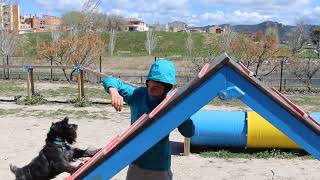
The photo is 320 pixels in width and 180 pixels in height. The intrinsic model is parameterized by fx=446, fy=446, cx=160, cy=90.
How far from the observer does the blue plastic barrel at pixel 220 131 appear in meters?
6.98

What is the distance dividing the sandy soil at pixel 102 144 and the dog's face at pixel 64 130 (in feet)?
2.80

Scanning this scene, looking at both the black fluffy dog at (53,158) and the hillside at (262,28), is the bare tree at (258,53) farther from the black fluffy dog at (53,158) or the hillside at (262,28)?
the black fluffy dog at (53,158)

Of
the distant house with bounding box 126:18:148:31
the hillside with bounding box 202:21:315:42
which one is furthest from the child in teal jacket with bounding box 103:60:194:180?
the distant house with bounding box 126:18:148:31

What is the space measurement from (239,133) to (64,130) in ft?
9.78

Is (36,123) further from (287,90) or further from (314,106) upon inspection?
(287,90)

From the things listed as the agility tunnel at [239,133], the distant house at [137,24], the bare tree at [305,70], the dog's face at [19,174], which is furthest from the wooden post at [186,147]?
the distant house at [137,24]

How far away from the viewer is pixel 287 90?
16344 mm

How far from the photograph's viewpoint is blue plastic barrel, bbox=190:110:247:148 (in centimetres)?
698

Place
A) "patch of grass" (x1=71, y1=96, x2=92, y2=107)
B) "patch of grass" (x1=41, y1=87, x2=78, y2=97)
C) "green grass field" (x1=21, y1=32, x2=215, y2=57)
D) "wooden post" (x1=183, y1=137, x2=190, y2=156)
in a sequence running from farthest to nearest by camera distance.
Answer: "green grass field" (x1=21, y1=32, x2=215, y2=57) < "patch of grass" (x1=41, y1=87, x2=78, y2=97) < "patch of grass" (x1=71, y1=96, x2=92, y2=107) < "wooden post" (x1=183, y1=137, x2=190, y2=156)

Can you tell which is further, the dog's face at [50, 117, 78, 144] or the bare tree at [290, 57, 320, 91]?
the bare tree at [290, 57, 320, 91]

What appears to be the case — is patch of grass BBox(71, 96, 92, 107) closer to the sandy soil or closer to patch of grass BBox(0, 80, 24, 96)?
the sandy soil

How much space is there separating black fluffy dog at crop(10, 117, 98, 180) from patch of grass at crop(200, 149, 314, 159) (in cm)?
258

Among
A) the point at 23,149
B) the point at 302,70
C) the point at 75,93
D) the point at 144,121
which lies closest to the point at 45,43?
the point at 75,93

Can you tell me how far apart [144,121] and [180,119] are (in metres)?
0.18
